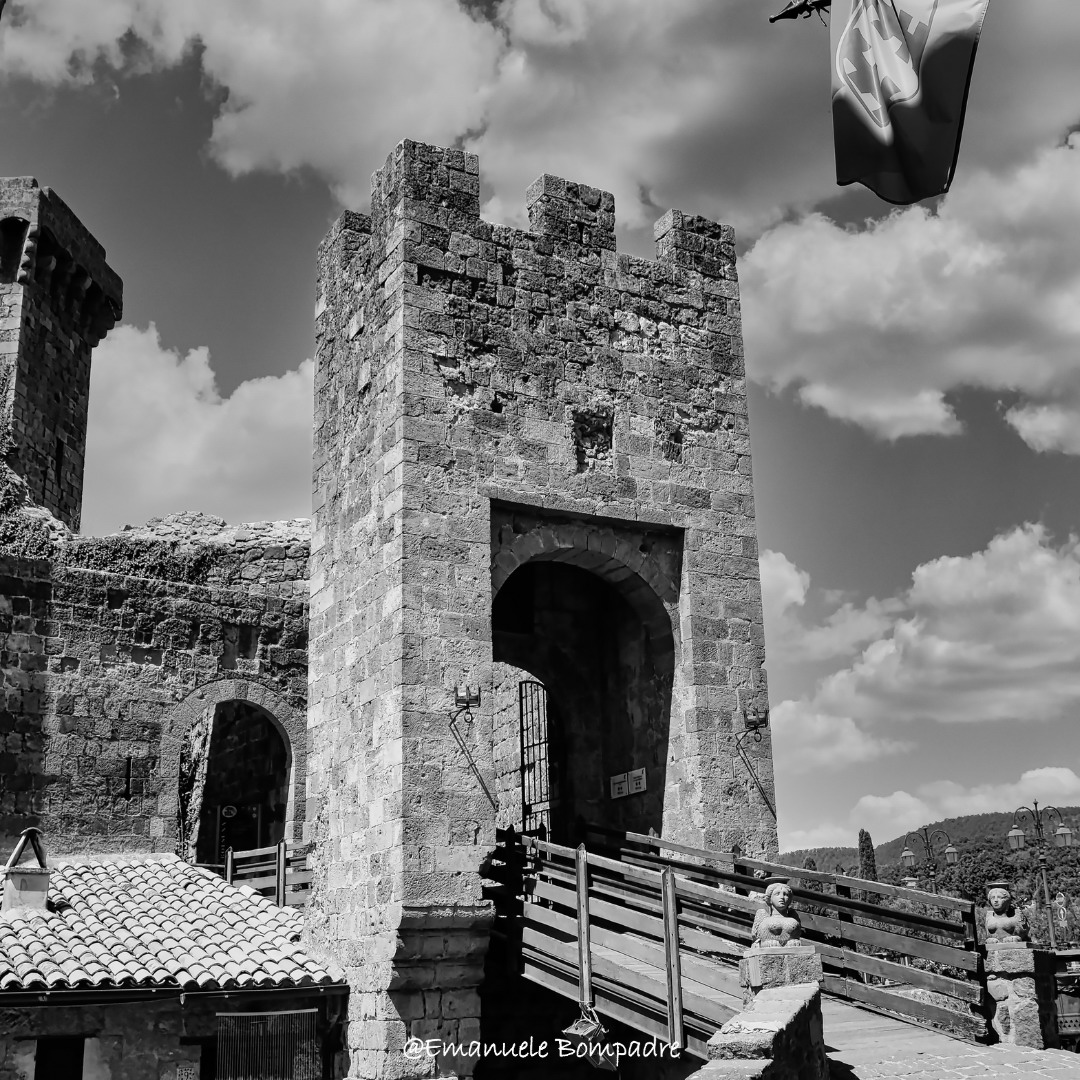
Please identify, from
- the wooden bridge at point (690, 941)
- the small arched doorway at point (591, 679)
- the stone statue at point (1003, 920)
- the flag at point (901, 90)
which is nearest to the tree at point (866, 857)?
the small arched doorway at point (591, 679)

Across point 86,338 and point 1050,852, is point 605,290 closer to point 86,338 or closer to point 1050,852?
point 86,338

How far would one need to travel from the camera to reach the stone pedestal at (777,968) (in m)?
8.54

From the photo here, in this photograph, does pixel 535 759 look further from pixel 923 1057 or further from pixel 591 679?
pixel 923 1057

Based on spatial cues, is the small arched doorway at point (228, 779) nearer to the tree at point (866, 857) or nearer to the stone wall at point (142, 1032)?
the stone wall at point (142, 1032)

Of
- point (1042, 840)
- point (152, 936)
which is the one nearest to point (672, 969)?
point (152, 936)

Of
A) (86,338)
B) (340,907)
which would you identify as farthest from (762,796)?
(86,338)

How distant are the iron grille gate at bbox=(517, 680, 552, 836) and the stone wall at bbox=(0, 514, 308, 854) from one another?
340 centimetres

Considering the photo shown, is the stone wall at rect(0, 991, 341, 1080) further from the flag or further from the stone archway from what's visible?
the flag

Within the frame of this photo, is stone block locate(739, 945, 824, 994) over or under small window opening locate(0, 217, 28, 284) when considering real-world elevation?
under

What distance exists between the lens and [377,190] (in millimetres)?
13195

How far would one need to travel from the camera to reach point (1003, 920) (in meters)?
9.29

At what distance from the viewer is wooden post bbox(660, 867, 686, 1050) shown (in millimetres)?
9195

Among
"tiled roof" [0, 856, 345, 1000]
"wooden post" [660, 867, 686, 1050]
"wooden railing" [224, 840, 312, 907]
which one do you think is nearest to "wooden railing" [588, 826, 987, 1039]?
"wooden post" [660, 867, 686, 1050]

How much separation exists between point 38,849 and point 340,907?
370 cm
